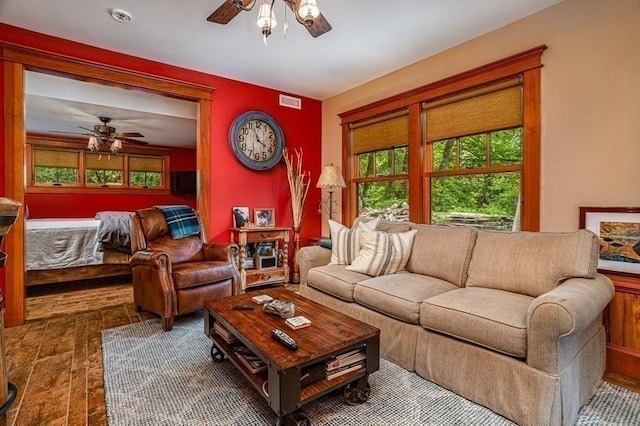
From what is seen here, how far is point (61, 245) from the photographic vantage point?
3.91 meters

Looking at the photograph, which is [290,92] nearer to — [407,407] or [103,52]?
[103,52]

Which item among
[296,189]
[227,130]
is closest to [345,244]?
[296,189]

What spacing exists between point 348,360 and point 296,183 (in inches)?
117

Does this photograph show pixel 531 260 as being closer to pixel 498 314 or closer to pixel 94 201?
pixel 498 314

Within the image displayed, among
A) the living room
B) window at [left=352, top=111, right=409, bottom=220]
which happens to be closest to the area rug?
the living room

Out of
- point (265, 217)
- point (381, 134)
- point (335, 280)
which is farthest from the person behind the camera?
point (265, 217)

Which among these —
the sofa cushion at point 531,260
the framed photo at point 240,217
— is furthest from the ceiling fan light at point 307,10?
the framed photo at point 240,217

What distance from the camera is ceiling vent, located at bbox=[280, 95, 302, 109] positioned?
4285 millimetres

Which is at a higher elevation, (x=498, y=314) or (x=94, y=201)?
(x=94, y=201)

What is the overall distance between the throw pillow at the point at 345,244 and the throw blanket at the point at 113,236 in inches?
112

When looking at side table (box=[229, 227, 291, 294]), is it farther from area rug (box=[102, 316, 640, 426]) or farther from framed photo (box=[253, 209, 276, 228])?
area rug (box=[102, 316, 640, 426])

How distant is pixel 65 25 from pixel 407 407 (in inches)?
149

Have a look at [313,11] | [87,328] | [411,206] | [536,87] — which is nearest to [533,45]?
[536,87]

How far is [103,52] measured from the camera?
3088 millimetres
